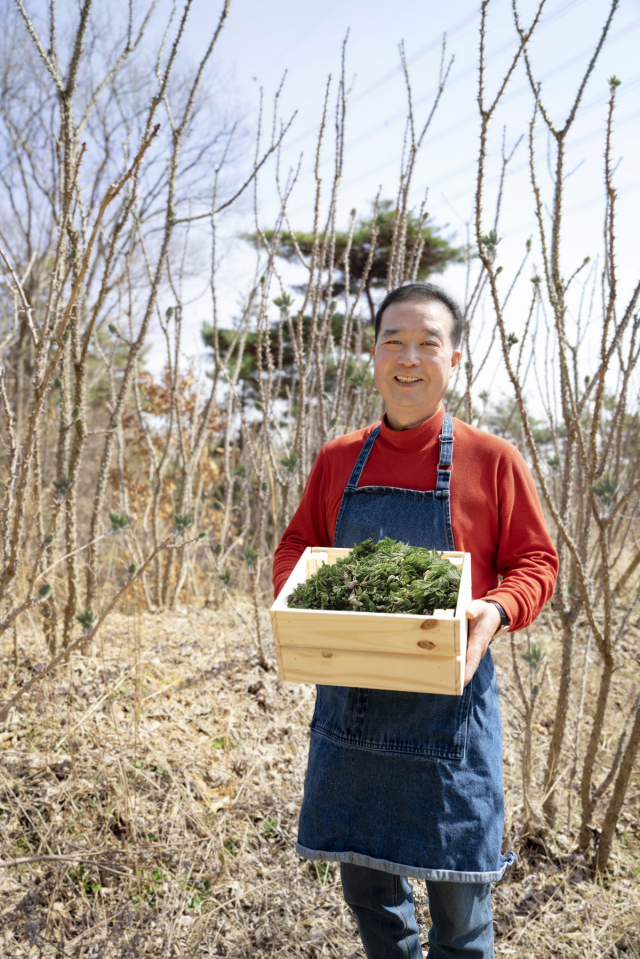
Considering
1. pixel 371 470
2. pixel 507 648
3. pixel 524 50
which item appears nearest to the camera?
pixel 371 470

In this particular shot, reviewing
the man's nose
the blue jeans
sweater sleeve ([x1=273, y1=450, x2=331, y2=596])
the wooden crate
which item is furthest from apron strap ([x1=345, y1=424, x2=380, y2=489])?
the blue jeans

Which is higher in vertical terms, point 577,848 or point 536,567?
point 536,567

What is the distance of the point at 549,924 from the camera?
2080 mm

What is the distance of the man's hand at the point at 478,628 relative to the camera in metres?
1.25

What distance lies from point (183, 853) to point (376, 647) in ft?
5.56

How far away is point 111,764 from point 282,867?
0.81 metres

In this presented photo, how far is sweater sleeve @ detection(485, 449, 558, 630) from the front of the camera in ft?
4.46

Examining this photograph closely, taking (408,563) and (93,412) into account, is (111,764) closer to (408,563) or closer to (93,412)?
(408,563)

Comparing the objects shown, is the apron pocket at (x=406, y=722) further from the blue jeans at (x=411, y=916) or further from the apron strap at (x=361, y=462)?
the apron strap at (x=361, y=462)

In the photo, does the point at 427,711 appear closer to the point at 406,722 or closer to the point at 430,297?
the point at 406,722

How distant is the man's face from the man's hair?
0.06ft

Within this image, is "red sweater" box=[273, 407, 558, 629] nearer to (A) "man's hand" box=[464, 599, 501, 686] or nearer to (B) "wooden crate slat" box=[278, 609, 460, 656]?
(A) "man's hand" box=[464, 599, 501, 686]

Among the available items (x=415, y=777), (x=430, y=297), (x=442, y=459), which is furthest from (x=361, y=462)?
(x=415, y=777)

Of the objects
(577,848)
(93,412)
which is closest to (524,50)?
(577,848)
